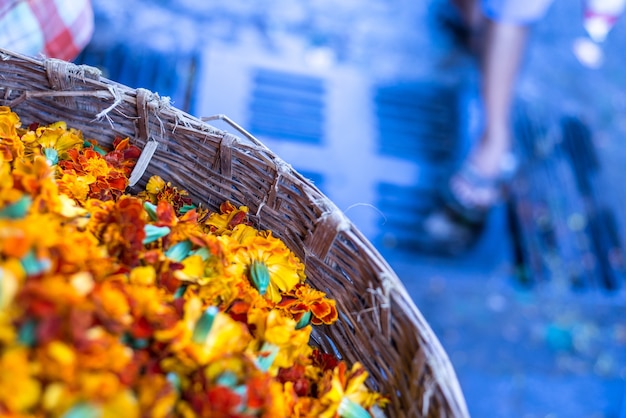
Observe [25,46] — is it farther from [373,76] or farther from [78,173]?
[373,76]

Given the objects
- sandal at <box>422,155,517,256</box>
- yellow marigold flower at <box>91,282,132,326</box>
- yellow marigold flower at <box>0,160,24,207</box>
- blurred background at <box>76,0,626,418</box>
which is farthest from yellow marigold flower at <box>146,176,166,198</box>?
sandal at <box>422,155,517,256</box>

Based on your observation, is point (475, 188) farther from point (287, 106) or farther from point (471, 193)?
point (287, 106)

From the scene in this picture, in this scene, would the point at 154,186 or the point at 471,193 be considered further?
the point at 471,193

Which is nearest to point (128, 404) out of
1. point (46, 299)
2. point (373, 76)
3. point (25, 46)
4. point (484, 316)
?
point (46, 299)

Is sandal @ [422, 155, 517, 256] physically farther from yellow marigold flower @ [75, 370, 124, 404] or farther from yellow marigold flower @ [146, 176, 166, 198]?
yellow marigold flower @ [75, 370, 124, 404]

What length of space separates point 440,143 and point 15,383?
69.9 inches

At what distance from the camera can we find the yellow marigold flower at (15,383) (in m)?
0.46

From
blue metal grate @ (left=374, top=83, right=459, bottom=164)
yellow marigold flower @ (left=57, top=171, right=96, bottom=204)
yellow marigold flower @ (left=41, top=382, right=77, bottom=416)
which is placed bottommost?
yellow marigold flower @ (left=41, top=382, right=77, bottom=416)

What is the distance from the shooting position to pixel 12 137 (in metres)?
0.75

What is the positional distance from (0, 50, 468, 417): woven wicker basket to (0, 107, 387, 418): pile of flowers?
0.11ft

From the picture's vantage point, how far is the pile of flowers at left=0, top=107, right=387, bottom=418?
48 cm

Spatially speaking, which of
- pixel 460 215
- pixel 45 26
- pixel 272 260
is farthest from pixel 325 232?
pixel 460 215

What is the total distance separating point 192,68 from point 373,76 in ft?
2.32

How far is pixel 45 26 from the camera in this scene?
1130mm
